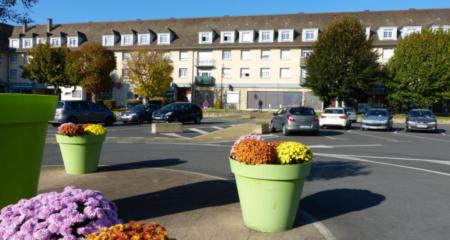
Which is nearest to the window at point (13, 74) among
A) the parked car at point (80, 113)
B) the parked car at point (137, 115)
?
the parked car at point (137, 115)

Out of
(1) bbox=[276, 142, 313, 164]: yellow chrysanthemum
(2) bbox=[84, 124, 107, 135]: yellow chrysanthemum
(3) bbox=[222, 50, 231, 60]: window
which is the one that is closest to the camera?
(1) bbox=[276, 142, 313, 164]: yellow chrysanthemum

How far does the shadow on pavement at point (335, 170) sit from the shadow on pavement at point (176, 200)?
2.39m

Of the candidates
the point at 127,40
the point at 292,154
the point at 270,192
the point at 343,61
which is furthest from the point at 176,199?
the point at 127,40

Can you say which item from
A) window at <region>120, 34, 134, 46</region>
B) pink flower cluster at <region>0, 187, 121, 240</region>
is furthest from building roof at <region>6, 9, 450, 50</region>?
pink flower cluster at <region>0, 187, 121, 240</region>

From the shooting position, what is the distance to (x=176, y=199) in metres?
6.75

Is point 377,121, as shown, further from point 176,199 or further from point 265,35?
point 265,35

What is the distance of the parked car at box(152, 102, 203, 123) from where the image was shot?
90.2 ft

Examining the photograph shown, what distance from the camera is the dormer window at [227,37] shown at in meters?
57.4

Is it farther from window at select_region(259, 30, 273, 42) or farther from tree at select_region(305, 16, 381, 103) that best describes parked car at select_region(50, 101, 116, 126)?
window at select_region(259, 30, 273, 42)

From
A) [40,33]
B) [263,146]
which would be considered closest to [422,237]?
[263,146]

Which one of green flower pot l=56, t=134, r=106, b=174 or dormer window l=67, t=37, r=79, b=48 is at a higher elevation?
dormer window l=67, t=37, r=79, b=48

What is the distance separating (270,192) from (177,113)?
23.1 meters

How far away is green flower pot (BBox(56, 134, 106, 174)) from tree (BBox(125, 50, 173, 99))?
139 ft

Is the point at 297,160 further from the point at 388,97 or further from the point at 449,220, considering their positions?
the point at 388,97
